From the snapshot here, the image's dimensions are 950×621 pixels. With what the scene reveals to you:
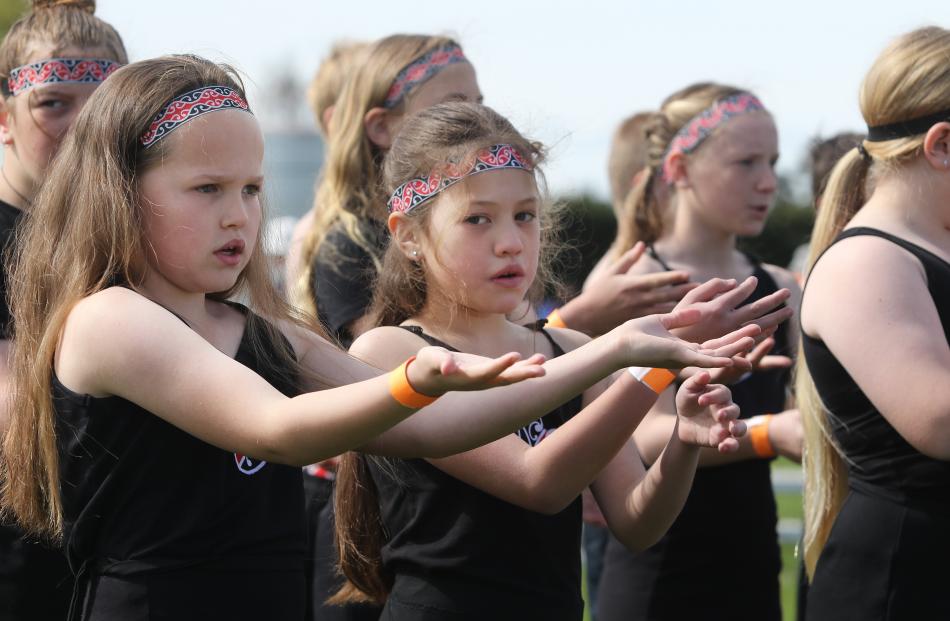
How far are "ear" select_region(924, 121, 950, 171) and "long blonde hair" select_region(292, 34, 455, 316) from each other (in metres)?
1.81

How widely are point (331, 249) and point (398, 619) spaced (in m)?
1.53

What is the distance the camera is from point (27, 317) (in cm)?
253

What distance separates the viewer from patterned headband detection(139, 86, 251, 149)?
2445mm

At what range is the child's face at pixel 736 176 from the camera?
4.86m

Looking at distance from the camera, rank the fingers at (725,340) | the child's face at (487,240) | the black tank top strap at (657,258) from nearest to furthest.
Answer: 1. the fingers at (725,340)
2. the child's face at (487,240)
3. the black tank top strap at (657,258)

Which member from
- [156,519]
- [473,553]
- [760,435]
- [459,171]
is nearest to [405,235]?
[459,171]

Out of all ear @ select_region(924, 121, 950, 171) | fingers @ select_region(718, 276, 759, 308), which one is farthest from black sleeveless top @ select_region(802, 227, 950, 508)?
fingers @ select_region(718, 276, 759, 308)

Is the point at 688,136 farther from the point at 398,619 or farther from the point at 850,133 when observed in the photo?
the point at 398,619

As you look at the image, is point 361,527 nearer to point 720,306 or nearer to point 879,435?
point 720,306

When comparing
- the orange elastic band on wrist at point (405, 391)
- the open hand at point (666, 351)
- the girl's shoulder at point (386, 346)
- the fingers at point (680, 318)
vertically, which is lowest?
the girl's shoulder at point (386, 346)

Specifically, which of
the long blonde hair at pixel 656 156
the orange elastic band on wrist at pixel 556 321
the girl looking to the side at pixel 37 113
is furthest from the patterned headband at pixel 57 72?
the long blonde hair at pixel 656 156

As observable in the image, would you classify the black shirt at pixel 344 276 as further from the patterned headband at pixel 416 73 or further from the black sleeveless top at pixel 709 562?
the black sleeveless top at pixel 709 562

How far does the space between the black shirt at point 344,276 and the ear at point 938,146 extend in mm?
1686

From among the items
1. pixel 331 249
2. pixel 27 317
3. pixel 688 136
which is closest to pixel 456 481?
pixel 27 317
